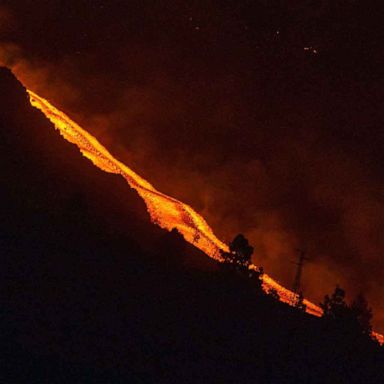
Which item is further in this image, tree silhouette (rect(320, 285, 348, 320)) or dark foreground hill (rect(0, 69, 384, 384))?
tree silhouette (rect(320, 285, 348, 320))

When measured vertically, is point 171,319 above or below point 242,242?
below

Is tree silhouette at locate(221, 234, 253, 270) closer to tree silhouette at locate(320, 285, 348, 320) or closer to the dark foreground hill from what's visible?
the dark foreground hill

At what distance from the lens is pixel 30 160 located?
6806 cm

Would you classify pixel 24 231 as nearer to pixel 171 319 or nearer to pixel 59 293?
pixel 59 293

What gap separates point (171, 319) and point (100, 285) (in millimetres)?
4895

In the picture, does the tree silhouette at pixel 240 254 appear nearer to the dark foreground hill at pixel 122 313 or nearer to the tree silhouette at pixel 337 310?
the dark foreground hill at pixel 122 313

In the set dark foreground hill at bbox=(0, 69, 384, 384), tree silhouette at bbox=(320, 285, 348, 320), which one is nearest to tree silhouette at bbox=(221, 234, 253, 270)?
dark foreground hill at bbox=(0, 69, 384, 384)

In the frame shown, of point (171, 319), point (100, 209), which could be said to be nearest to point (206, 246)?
point (100, 209)

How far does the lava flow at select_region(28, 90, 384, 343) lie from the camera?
7481 centimetres

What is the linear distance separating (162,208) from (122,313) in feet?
149

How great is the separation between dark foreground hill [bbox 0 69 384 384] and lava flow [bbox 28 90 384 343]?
6.58 metres

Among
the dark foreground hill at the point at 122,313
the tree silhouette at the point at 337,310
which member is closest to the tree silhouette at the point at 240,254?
the dark foreground hill at the point at 122,313

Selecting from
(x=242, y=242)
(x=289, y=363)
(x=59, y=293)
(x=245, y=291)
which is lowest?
(x=59, y=293)

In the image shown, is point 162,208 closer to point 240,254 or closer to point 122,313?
point 240,254
